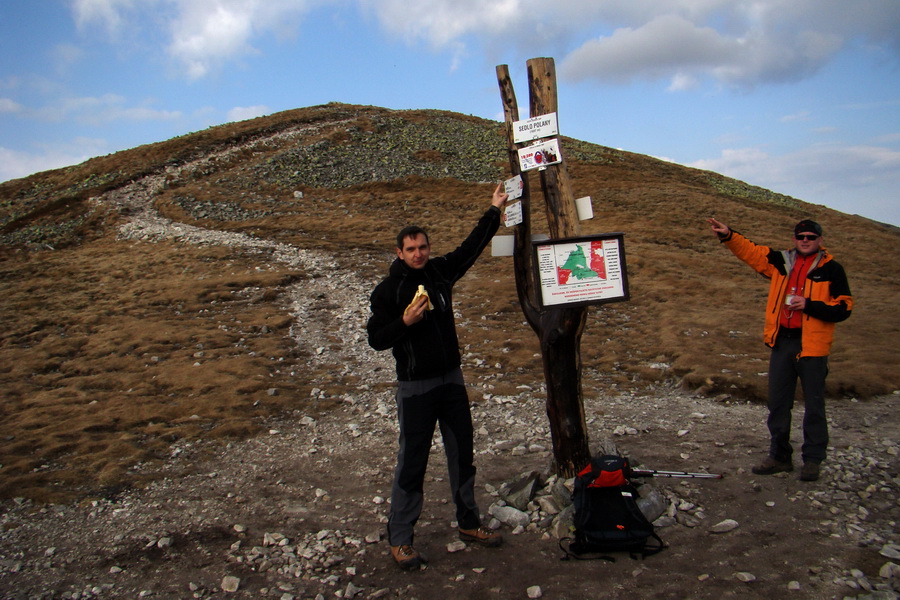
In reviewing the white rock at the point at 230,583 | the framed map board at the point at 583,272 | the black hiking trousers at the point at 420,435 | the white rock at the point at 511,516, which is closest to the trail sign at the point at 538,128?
the framed map board at the point at 583,272

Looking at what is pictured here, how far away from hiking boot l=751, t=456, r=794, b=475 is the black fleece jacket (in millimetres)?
3640

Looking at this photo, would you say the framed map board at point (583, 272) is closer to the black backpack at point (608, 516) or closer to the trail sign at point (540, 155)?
the trail sign at point (540, 155)

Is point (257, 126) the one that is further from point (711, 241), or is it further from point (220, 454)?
point (220, 454)

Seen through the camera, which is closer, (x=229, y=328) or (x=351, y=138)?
(x=229, y=328)

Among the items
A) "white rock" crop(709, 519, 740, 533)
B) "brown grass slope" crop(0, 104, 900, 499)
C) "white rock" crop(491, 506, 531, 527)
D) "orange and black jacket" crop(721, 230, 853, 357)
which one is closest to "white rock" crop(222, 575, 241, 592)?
"white rock" crop(491, 506, 531, 527)

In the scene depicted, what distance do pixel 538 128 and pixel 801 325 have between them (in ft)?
10.9

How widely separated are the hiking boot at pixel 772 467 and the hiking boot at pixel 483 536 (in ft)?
9.77

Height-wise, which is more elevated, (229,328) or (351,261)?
(351,261)

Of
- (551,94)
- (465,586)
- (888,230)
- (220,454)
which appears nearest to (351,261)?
(220,454)

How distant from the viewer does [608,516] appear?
516 cm

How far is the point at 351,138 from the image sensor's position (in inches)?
1656

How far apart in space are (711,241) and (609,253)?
72.2 feet

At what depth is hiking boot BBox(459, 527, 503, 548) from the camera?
5262 millimetres

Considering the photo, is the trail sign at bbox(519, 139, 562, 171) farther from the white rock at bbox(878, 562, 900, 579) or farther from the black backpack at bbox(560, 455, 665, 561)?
the white rock at bbox(878, 562, 900, 579)
